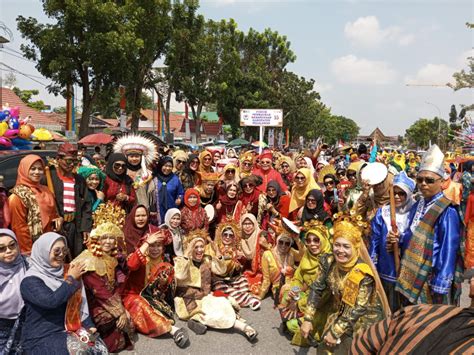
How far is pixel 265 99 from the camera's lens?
114ft

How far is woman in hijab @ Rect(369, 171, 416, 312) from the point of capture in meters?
3.46

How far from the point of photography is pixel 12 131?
6.89 meters

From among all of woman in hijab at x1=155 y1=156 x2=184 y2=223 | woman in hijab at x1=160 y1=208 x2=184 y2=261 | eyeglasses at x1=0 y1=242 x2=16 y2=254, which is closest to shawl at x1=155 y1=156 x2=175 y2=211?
woman in hijab at x1=155 y1=156 x2=184 y2=223

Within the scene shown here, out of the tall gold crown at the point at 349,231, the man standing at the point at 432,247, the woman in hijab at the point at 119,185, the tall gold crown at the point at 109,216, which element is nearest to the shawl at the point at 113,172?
the woman in hijab at the point at 119,185

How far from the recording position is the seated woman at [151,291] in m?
3.88

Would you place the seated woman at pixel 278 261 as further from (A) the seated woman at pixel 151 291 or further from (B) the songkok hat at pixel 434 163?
(B) the songkok hat at pixel 434 163

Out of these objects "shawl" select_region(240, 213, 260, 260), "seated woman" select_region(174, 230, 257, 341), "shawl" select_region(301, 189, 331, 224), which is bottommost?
"seated woman" select_region(174, 230, 257, 341)

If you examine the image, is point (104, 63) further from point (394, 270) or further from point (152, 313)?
point (394, 270)

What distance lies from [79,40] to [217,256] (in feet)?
35.1

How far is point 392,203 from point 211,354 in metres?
2.16

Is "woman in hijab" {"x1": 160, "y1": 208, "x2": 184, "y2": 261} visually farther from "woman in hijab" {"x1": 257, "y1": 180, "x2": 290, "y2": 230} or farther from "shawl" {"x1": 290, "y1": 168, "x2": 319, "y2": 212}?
"shawl" {"x1": 290, "y1": 168, "x2": 319, "y2": 212}

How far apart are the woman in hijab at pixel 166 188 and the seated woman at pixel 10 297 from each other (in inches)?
112

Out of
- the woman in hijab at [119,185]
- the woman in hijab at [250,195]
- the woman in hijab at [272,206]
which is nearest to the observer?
the woman in hijab at [119,185]

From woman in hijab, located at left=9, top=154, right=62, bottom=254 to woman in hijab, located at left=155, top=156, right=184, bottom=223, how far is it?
1.72 m
